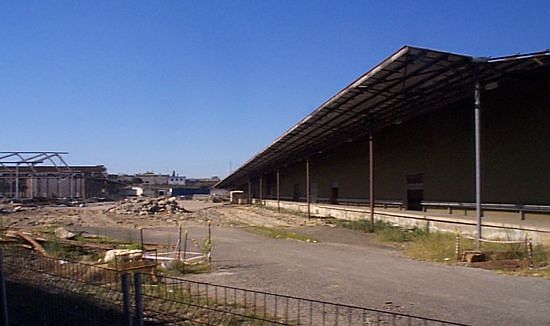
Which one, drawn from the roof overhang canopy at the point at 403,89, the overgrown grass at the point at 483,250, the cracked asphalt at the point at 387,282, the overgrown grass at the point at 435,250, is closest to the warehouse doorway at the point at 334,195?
the roof overhang canopy at the point at 403,89

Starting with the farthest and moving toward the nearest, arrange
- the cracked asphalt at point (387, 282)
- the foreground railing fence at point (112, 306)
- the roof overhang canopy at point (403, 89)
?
the roof overhang canopy at point (403, 89) < the cracked asphalt at point (387, 282) < the foreground railing fence at point (112, 306)

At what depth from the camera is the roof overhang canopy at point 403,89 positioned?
21.6 meters

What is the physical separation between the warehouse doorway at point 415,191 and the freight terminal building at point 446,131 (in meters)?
0.07

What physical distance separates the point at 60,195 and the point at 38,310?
4006 inches

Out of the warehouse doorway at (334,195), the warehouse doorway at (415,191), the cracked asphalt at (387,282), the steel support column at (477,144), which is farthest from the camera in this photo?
the warehouse doorway at (334,195)

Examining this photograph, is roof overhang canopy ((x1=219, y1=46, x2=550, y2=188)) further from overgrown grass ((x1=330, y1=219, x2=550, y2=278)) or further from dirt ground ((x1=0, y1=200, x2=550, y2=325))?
dirt ground ((x1=0, y1=200, x2=550, y2=325))

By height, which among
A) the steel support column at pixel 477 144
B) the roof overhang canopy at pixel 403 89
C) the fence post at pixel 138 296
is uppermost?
the roof overhang canopy at pixel 403 89

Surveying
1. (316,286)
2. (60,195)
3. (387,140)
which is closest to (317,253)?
(316,286)

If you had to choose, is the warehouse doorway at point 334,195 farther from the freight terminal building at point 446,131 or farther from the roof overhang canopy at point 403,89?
the roof overhang canopy at point 403,89

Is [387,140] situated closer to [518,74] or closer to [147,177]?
[518,74]

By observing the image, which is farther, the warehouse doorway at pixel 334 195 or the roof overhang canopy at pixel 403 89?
the warehouse doorway at pixel 334 195

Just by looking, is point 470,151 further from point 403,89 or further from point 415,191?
point 415,191

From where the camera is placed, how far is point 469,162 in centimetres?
3083

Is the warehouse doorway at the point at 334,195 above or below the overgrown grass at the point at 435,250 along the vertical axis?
above
